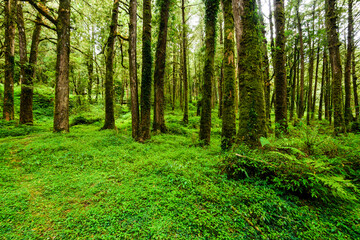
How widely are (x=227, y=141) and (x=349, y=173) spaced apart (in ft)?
9.64

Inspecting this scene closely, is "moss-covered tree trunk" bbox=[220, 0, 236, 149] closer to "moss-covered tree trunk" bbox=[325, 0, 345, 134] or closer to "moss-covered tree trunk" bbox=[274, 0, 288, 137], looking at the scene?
"moss-covered tree trunk" bbox=[274, 0, 288, 137]

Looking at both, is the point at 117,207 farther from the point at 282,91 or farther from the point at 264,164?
the point at 282,91

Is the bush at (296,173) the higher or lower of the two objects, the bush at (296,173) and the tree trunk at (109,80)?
the lower

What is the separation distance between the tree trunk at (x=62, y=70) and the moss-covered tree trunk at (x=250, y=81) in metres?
8.22

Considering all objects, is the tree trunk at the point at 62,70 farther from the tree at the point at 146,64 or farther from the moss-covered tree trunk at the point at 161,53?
the moss-covered tree trunk at the point at 161,53

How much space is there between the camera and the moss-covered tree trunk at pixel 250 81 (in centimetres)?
402

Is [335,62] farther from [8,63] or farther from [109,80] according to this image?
[8,63]

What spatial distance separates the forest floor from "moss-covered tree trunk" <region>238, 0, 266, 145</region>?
611 mm

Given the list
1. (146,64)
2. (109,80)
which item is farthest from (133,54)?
(109,80)

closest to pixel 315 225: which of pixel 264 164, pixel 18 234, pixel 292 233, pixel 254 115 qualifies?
pixel 292 233

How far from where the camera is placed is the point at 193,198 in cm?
262

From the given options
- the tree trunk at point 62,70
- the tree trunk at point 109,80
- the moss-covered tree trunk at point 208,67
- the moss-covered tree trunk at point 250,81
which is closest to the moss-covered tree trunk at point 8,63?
the tree trunk at point 62,70

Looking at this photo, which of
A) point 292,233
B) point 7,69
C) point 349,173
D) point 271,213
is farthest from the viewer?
point 7,69

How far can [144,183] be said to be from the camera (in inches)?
129
